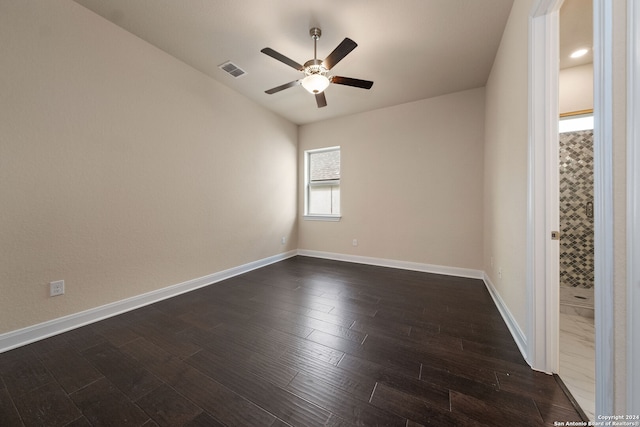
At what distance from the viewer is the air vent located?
270cm

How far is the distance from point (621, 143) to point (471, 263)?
9.99 feet

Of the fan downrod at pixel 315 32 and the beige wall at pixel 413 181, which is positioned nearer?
the fan downrod at pixel 315 32

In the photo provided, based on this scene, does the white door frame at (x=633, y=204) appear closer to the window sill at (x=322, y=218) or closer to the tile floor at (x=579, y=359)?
the tile floor at (x=579, y=359)

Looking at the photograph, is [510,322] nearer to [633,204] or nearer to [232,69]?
[633,204]

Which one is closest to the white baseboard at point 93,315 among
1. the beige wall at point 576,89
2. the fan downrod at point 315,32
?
the fan downrod at point 315,32

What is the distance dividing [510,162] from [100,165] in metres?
3.71

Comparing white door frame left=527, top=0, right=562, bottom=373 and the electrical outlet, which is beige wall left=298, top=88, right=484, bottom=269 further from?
the electrical outlet

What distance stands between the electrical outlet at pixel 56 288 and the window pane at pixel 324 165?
3.72 meters

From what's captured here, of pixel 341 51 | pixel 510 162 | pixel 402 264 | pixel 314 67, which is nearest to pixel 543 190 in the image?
pixel 510 162

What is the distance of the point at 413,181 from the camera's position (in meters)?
3.61

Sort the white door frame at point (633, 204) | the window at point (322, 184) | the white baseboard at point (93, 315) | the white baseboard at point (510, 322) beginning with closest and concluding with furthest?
1. the white door frame at point (633, 204)
2. the white baseboard at point (510, 322)
3. the white baseboard at point (93, 315)
4. the window at point (322, 184)

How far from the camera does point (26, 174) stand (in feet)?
5.59

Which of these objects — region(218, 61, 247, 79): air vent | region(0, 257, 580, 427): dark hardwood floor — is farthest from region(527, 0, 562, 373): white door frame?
region(218, 61, 247, 79): air vent

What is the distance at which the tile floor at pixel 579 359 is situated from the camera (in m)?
1.19
